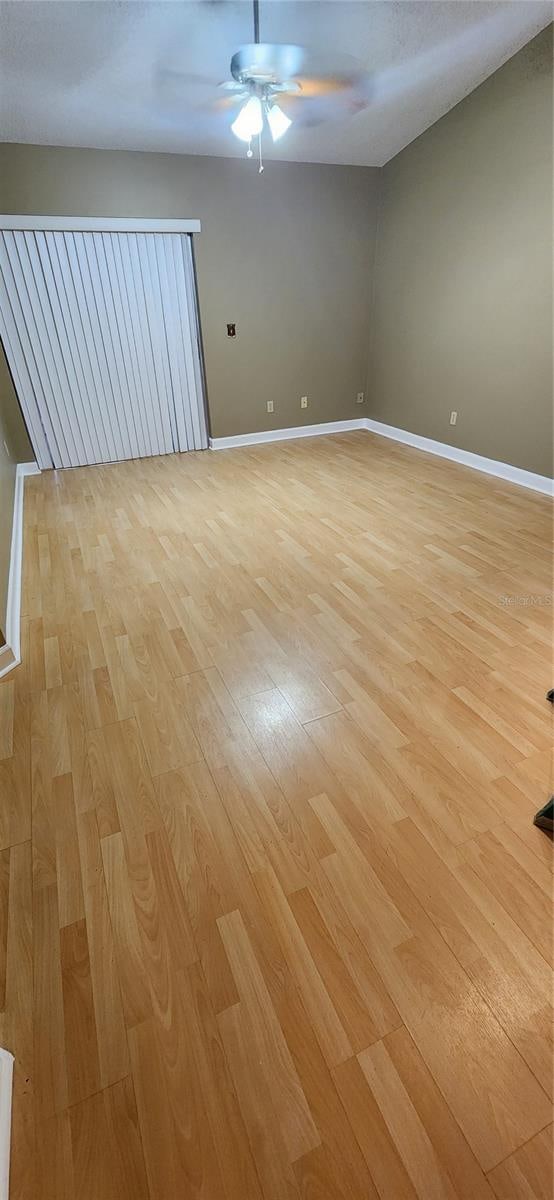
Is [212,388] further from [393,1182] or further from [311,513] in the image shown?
[393,1182]

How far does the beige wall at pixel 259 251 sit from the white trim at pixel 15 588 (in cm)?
217

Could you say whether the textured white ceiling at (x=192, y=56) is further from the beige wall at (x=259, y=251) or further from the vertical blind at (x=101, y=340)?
the vertical blind at (x=101, y=340)

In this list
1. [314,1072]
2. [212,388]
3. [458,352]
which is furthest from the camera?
[212,388]

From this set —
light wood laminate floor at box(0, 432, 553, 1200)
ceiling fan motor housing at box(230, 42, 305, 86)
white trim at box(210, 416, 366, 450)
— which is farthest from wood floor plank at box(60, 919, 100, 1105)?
white trim at box(210, 416, 366, 450)

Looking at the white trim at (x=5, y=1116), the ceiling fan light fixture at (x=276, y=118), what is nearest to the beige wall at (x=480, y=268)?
the ceiling fan light fixture at (x=276, y=118)

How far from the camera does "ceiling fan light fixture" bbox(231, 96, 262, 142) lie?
8.07 ft

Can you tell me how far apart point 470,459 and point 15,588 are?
3803mm

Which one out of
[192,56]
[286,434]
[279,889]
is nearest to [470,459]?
[286,434]

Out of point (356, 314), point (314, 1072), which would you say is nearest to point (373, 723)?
point (314, 1072)

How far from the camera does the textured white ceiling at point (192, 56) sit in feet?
7.94

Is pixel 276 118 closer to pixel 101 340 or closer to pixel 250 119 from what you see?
pixel 250 119

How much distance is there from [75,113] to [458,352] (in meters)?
3.27

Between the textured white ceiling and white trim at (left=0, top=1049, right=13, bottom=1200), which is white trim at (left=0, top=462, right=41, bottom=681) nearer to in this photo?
white trim at (left=0, top=1049, right=13, bottom=1200)

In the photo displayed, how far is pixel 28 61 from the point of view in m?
2.63
